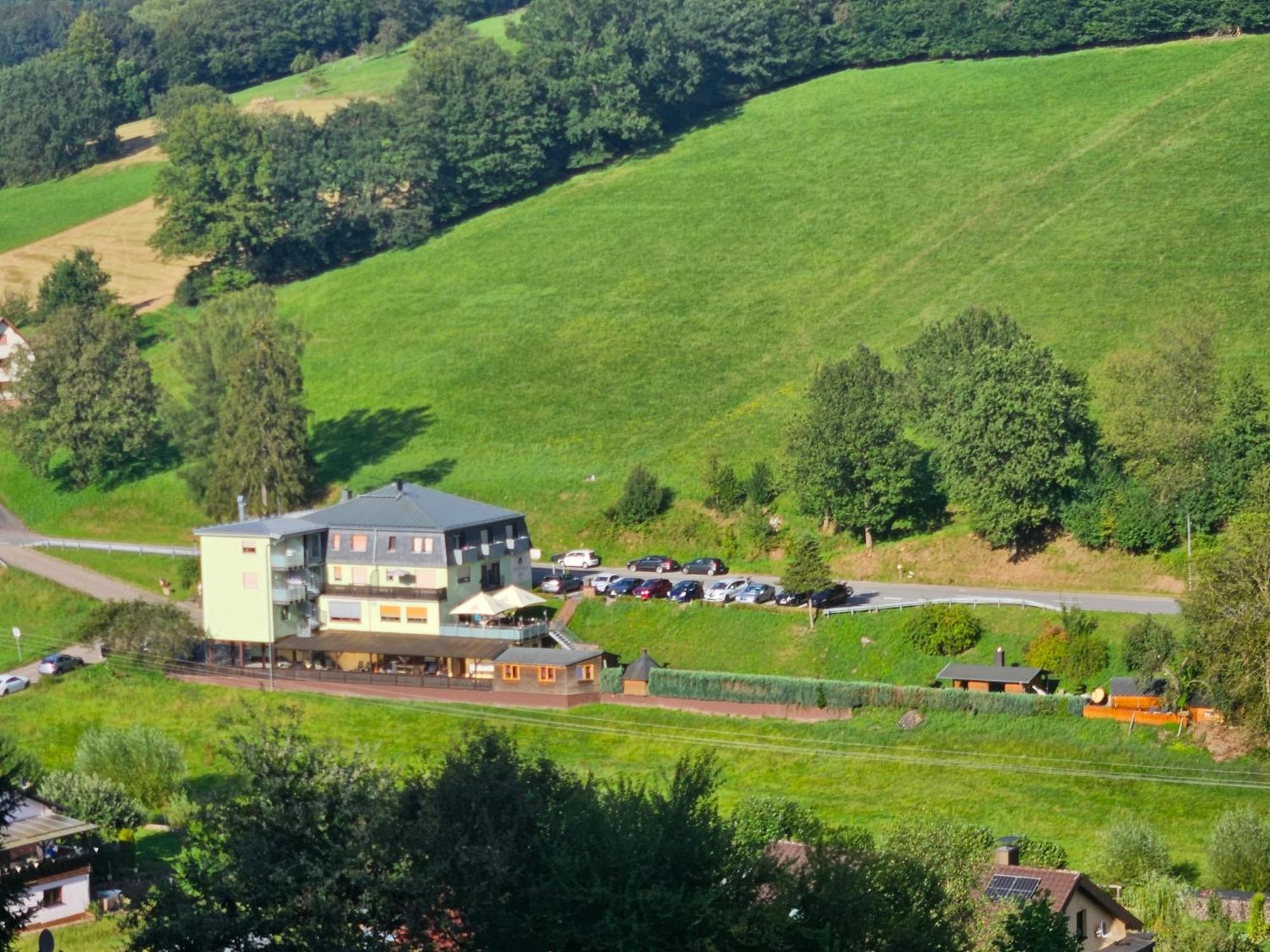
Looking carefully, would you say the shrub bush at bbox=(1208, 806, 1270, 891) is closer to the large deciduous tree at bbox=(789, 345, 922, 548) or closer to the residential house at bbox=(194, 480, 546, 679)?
the large deciduous tree at bbox=(789, 345, 922, 548)

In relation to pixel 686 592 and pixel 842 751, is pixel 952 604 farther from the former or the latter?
pixel 686 592

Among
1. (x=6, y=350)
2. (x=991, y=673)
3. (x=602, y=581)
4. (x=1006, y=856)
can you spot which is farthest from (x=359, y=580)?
(x=6, y=350)

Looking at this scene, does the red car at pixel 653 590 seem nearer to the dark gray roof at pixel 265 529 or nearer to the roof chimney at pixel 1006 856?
the dark gray roof at pixel 265 529

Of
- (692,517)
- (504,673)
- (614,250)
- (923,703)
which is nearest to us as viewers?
(923,703)

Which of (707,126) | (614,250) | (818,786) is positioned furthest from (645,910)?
(707,126)

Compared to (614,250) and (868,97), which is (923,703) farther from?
(868,97)

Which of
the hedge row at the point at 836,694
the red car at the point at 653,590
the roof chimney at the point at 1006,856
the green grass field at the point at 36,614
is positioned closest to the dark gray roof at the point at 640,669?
the hedge row at the point at 836,694
